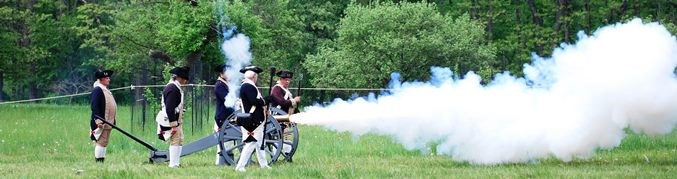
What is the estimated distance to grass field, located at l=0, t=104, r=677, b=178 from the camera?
13.7 meters

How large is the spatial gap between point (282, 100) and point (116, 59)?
39.2 metres

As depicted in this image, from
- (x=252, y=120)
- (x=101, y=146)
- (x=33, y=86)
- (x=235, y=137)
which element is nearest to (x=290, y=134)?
(x=235, y=137)

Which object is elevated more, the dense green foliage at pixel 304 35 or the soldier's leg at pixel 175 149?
the dense green foliage at pixel 304 35

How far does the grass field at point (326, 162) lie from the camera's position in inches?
539

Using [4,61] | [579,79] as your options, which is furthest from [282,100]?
[4,61]

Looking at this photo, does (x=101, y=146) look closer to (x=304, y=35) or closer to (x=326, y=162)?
(x=326, y=162)

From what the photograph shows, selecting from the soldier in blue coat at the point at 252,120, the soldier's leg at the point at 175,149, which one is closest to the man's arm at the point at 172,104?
the soldier's leg at the point at 175,149

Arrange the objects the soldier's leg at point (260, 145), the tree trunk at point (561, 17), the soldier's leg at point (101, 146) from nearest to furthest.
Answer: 1. the soldier's leg at point (260, 145)
2. the soldier's leg at point (101, 146)
3. the tree trunk at point (561, 17)

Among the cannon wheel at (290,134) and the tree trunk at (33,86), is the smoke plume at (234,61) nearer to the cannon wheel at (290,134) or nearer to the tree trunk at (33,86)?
the cannon wheel at (290,134)

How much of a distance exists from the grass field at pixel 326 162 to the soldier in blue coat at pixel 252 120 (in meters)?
0.29

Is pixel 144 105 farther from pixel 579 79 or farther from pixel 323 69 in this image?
pixel 323 69

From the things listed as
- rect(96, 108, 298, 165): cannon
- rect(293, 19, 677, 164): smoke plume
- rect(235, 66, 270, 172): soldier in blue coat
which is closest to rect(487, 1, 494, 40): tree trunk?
rect(96, 108, 298, 165): cannon

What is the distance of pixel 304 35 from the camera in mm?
52562

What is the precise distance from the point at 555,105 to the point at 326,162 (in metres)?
3.57
